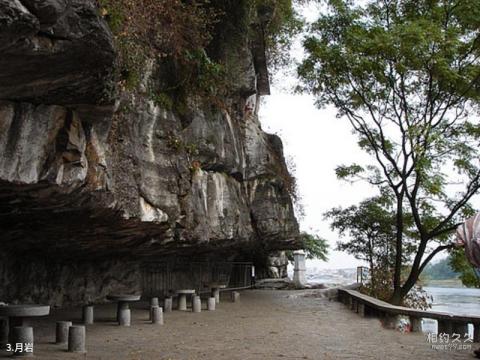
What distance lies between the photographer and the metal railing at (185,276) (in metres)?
19.7

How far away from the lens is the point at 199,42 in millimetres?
13141

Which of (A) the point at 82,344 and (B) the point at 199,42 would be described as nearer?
(A) the point at 82,344

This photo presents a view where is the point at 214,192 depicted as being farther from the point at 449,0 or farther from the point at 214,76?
the point at 449,0

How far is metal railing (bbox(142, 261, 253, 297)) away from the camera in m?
19.7

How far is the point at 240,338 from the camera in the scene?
10555mm

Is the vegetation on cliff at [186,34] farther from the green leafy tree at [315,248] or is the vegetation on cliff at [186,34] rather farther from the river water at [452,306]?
the green leafy tree at [315,248]

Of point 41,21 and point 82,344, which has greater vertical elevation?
point 41,21

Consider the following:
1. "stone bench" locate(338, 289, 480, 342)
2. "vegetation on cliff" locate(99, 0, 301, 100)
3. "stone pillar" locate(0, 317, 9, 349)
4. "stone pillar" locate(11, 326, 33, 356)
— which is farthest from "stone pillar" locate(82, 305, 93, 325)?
"stone bench" locate(338, 289, 480, 342)

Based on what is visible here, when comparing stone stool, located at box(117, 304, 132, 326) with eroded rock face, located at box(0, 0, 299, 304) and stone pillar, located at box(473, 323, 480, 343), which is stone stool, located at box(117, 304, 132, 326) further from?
stone pillar, located at box(473, 323, 480, 343)

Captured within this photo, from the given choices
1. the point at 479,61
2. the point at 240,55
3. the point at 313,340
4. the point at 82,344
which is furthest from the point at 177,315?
the point at 479,61

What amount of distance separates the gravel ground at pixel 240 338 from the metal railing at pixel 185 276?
3969mm

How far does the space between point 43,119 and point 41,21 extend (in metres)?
2.11

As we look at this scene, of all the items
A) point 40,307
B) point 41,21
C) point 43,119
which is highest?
point 41,21

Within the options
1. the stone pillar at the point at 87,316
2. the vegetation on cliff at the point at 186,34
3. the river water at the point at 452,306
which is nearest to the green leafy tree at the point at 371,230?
the river water at the point at 452,306
